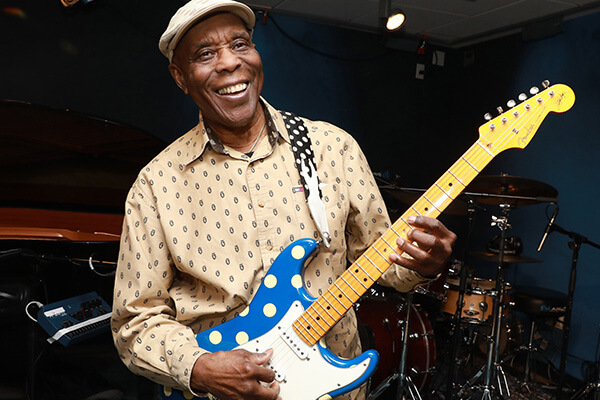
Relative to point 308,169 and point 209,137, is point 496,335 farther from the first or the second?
point 209,137

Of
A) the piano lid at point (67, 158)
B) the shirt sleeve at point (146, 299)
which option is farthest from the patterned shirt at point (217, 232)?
the piano lid at point (67, 158)

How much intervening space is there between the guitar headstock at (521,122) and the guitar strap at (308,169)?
459 millimetres

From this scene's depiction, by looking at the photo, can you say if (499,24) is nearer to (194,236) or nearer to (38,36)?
(38,36)

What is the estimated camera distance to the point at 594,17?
4.86m

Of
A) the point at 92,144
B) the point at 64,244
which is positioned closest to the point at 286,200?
the point at 64,244

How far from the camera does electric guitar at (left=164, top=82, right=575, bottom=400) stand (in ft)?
4.53

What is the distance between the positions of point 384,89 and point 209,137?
4.82 metres

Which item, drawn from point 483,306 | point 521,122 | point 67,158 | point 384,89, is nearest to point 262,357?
point 521,122

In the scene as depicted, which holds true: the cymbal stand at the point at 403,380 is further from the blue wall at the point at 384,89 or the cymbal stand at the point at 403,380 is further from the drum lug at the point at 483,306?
the blue wall at the point at 384,89

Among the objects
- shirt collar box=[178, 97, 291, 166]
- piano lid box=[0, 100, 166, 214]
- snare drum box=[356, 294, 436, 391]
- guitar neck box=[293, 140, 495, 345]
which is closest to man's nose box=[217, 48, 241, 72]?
shirt collar box=[178, 97, 291, 166]

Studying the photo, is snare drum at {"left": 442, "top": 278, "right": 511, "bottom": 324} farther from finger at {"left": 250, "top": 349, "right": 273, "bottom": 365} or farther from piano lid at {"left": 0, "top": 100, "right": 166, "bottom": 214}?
finger at {"left": 250, "top": 349, "right": 273, "bottom": 365}

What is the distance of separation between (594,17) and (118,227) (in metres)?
4.49

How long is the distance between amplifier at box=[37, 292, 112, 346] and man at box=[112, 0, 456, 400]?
136cm

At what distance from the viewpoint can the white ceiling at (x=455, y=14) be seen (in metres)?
4.95
